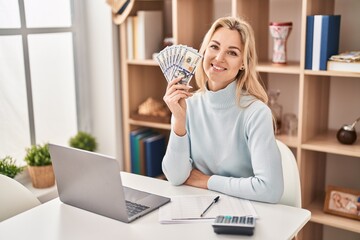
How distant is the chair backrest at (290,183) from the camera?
1923 mm

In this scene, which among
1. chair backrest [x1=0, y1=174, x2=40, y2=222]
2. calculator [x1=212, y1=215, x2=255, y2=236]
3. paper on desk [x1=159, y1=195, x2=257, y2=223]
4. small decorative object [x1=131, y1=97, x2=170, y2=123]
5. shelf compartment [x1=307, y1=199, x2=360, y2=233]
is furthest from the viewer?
small decorative object [x1=131, y1=97, x2=170, y2=123]

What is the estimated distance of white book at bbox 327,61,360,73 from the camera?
91.4 inches

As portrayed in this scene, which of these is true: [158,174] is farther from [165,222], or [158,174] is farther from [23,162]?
[165,222]

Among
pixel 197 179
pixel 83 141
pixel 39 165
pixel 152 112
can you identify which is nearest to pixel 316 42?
pixel 197 179

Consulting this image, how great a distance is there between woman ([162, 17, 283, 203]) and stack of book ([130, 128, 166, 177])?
3.75 feet

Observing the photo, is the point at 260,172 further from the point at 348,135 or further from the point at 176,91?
the point at 348,135

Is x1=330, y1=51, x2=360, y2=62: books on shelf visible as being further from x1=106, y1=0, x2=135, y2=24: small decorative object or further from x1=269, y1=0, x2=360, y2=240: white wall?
x1=106, y1=0, x2=135, y2=24: small decorative object

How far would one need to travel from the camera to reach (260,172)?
178 centimetres

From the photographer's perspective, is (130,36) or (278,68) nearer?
(278,68)

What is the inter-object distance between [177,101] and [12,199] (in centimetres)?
77

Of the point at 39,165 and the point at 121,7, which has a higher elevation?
the point at 121,7

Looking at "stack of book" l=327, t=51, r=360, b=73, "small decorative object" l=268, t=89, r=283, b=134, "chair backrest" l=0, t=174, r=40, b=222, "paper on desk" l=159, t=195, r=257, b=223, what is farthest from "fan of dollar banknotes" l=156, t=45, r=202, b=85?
"small decorative object" l=268, t=89, r=283, b=134

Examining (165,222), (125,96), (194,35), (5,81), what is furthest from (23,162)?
(165,222)

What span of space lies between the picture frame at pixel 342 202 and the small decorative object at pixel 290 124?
377mm
